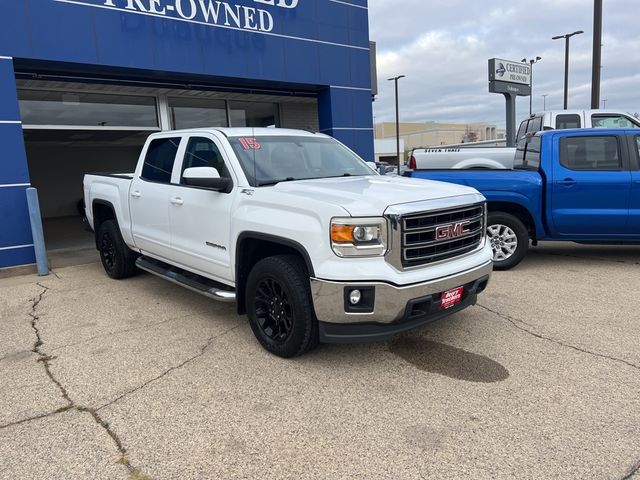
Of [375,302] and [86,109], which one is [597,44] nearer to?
[86,109]

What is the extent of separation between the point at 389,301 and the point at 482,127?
424 ft

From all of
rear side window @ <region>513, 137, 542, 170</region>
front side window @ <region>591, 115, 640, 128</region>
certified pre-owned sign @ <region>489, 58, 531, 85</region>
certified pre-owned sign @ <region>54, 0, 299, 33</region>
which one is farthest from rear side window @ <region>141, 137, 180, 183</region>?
certified pre-owned sign @ <region>489, 58, 531, 85</region>

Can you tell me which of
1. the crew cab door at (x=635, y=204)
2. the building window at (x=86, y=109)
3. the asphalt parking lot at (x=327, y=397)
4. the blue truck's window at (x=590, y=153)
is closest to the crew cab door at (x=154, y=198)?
the asphalt parking lot at (x=327, y=397)

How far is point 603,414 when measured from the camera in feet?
10.2

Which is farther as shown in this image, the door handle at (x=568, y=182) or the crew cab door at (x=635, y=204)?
the door handle at (x=568, y=182)

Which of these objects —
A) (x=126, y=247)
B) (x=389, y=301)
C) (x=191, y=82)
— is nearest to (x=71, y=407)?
(x=389, y=301)

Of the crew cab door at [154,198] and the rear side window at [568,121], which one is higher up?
the rear side window at [568,121]

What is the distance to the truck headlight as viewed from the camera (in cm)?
344

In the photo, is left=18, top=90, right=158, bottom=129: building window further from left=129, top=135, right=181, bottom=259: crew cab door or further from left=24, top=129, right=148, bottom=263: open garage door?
left=24, top=129, right=148, bottom=263: open garage door

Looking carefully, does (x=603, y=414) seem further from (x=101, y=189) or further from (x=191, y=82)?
(x=191, y=82)

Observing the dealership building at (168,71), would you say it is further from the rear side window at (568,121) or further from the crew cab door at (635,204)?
the crew cab door at (635,204)

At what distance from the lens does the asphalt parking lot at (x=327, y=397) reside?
8.93 feet

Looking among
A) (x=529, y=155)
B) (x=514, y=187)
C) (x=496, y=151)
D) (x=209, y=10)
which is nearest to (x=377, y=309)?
(x=514, y=187)

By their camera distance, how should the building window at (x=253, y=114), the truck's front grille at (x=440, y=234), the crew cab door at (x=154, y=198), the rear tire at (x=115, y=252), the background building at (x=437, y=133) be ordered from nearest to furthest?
the truck's front grille at (x=440, y=234)
the crew cab door at (x=154, y=198)
the rear tire at (x=115, y=252)
the building window at (x=253, y=114)
the background building at (x=437, y=133)
